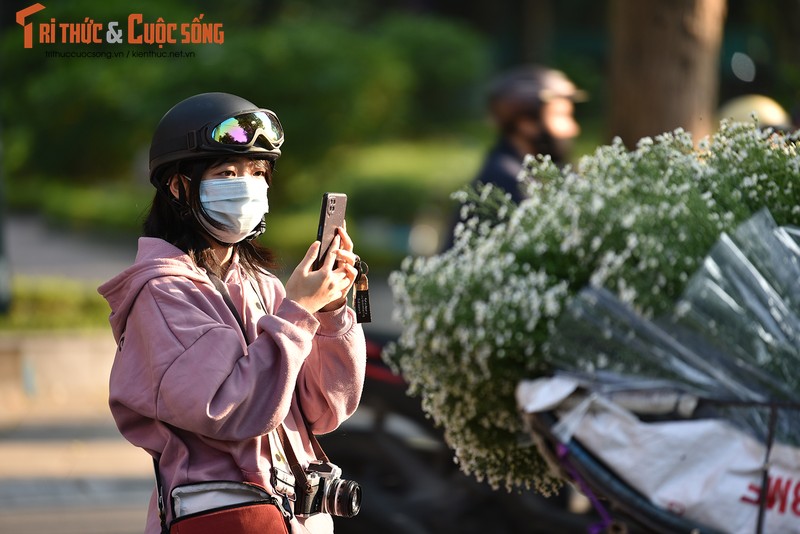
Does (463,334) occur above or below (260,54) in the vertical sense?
below

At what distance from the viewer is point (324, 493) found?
2672 mm

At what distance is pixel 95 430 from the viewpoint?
8.34m

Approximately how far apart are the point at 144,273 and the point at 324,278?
365 millimetres

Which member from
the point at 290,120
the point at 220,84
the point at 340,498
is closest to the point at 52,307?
the point at 290,120

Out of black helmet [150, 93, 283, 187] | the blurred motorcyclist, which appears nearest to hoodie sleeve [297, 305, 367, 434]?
black helmet [150, 93, 283, 187]

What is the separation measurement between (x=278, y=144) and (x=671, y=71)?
13.2 feet

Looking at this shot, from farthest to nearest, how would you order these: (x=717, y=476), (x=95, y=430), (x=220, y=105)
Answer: (x=95, y=430)
(x=220, y=105)
(x=717, y=476)

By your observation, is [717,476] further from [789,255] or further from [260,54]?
[260,54]

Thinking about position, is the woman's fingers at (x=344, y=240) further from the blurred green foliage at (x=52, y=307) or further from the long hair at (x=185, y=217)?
the blurred green foliage at (x=52, y=307)

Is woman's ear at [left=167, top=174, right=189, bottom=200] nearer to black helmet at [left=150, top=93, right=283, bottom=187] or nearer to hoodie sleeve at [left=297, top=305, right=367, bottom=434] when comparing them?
black helmet at [left=150, top=93, right=283, bottom=187]

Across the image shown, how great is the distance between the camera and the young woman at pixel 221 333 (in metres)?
2.43

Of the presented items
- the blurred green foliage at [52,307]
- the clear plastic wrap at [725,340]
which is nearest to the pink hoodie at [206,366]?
the clear plastic wrap at [725,340]

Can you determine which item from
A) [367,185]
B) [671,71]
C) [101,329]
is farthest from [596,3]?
[671,71]

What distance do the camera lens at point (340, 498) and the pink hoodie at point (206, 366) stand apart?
0.05m
